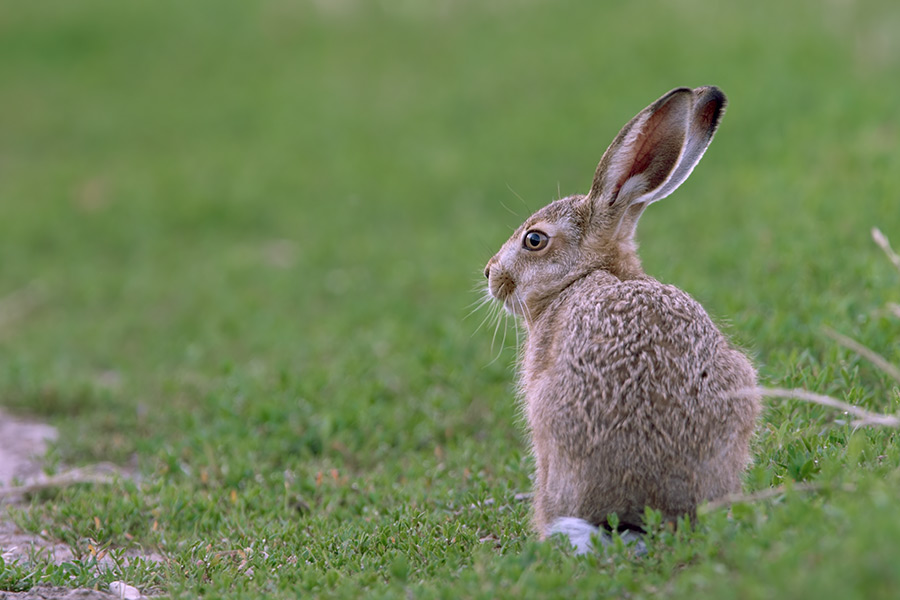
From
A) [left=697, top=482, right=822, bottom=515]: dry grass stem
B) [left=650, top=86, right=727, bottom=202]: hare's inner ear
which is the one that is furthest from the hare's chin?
[left=697, top=482, right=822, bottom=515]: dry grass stem

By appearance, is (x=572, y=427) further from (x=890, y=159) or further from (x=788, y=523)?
(x=890, y=159)

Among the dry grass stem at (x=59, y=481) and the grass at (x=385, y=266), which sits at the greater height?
the grass at (x=385, y=266)

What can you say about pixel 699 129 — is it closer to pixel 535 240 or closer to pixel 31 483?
pixel 535 240

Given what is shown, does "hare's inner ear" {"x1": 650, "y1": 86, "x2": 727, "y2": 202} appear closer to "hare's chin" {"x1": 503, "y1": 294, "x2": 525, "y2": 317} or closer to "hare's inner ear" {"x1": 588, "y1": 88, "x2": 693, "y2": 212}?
"hare's inner ear" {"x1": 588, "y1": 88, "x2": 693, "y2": 212}

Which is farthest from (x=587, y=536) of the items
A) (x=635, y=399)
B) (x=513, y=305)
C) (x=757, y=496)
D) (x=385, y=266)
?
(x=385, y=266)

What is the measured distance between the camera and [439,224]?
509 inches

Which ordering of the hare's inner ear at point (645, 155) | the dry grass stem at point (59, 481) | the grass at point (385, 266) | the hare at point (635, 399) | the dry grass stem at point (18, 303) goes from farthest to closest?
the dry grass stem at point (18, 303), the dry grass stem at point (59, 481), the hare's inner ear at point (645, 155), the grass at point (385, 266), the hare at point (635, 399)

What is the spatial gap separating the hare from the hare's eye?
1.33 feet

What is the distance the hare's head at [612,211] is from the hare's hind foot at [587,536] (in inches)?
51.5

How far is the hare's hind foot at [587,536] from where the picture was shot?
13.9 feet

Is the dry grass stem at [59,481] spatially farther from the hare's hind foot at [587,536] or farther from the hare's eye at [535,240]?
the hare's hind foot at [587,536]

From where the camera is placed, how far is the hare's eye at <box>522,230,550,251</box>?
216 inches

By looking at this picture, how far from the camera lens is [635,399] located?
14.4 feet

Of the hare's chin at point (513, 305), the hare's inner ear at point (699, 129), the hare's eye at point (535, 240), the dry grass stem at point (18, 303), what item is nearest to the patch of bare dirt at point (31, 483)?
the hare's chin at point (513, 305)
